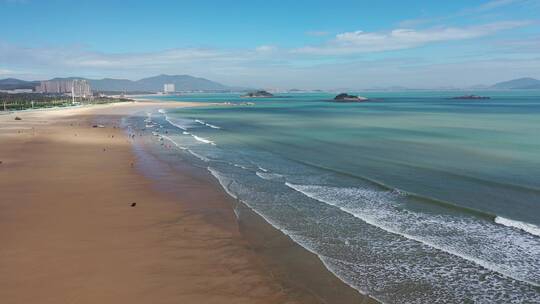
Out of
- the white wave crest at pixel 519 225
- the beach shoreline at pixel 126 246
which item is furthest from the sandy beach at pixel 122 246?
the white wave crest at pixel 519 225

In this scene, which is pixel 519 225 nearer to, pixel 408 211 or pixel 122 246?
pixel 408 211

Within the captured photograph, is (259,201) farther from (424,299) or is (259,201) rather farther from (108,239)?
(424,299)

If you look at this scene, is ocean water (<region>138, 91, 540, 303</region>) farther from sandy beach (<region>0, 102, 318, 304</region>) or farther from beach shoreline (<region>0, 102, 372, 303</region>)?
sandy beach (<region>0, 102, 318, 304</region>)

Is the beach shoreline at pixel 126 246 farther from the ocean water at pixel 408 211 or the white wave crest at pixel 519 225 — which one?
the white wave crest at pixel 519 225

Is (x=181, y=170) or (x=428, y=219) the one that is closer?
(x=428, y=219)

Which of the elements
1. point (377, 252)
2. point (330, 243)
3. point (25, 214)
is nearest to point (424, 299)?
point (377, 252)

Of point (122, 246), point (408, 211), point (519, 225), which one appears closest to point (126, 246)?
point (122, 246)
